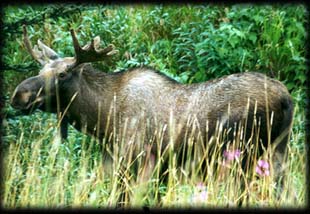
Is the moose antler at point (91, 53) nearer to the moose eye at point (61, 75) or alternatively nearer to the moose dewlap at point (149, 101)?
the moose dewlap at point (149, 101)

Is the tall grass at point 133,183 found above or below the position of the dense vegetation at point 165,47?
below

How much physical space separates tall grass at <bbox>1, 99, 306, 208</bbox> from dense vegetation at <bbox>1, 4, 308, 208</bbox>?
2.2 inches

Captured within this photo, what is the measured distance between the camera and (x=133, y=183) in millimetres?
7609

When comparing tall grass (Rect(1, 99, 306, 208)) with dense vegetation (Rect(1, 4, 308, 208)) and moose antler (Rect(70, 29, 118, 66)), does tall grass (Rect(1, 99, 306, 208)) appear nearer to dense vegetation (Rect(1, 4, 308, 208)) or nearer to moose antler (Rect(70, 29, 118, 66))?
dense vegetation (Rect(1, 4, 308, 208))

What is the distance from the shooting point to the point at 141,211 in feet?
21.8

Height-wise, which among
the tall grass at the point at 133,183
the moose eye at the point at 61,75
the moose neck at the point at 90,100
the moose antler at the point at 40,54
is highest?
the moose antler at the point at 40,54

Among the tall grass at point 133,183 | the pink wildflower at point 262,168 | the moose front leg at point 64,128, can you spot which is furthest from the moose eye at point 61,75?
the pink wildflower at point 262,168

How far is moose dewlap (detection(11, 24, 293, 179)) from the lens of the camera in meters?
7.65

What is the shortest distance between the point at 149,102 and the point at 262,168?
60.3 inches

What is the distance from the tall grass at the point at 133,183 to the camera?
21.2 ft

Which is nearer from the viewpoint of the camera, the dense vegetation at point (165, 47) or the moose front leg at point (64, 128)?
the dense vegetation at point (165, 47)

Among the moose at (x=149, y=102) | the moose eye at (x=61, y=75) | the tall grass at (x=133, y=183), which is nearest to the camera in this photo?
the tall grass at (x=133, y=183)

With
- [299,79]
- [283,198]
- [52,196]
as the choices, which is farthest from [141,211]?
[299,79]

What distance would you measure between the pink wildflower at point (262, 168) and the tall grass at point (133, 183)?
0.17ft
